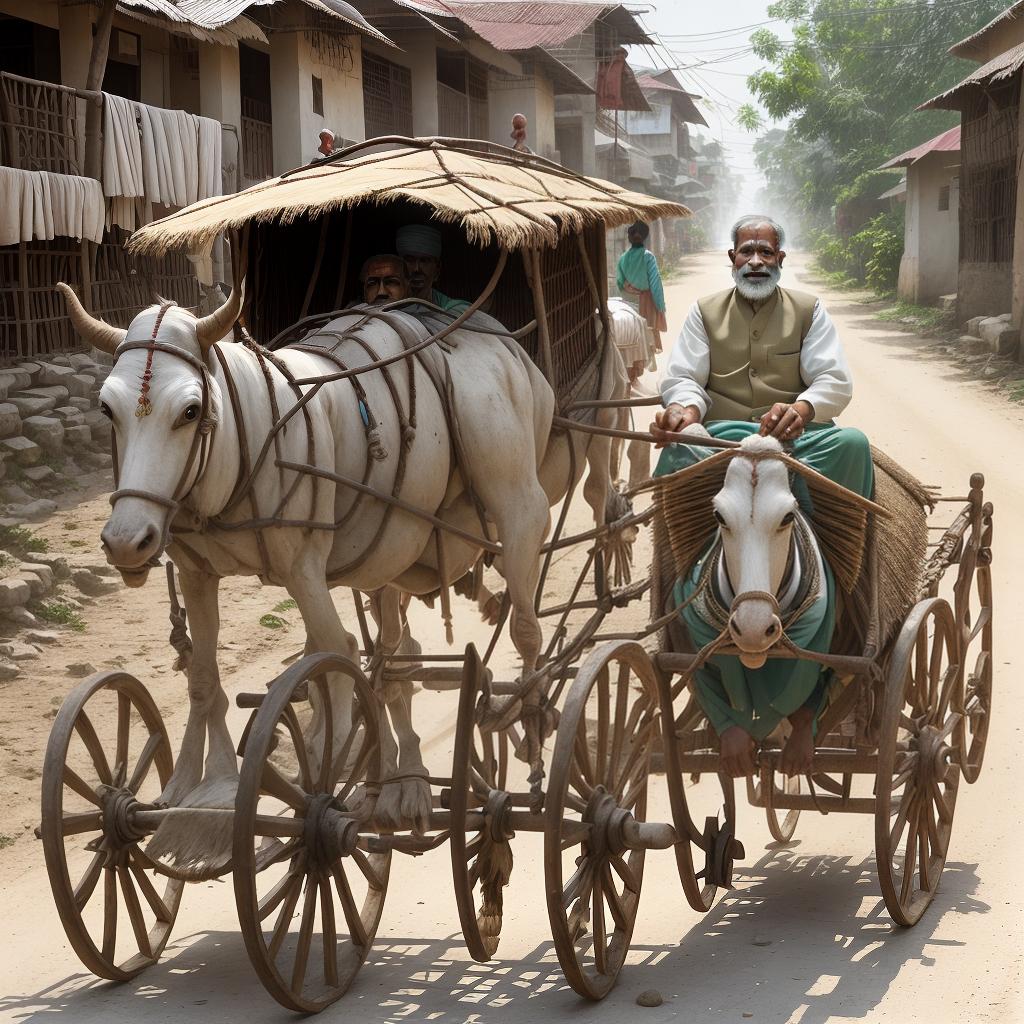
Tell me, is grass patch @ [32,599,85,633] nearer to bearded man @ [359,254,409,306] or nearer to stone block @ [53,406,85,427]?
stone block @ [53,406,85,427]

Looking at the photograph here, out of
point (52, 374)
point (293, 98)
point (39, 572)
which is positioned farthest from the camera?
point (293, 98)

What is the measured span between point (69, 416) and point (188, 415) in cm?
879

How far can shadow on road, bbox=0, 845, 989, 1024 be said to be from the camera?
4488mm

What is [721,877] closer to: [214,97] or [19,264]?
[19,264]

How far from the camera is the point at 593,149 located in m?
37.6

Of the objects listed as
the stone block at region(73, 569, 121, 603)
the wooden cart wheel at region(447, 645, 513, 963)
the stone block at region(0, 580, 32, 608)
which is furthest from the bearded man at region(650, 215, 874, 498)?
the stone block at region(73, 569, 121, 603)

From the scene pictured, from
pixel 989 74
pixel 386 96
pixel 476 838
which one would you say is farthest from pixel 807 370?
pixel 386 96

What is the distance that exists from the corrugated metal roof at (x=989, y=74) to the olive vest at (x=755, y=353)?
1527 centimetres

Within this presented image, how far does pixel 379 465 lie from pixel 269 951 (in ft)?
5.89

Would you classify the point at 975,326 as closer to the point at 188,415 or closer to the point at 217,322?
the point at 217,322

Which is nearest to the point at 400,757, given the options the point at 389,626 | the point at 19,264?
the point at 389,626

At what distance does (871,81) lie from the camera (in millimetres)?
47031

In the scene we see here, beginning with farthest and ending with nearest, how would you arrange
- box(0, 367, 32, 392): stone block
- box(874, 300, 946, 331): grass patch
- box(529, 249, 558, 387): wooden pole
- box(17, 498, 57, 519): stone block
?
box(874, 300, 946, 331): grass patch < box(0, 367, 32, 392): stone block < box(17, 498, 57, 519): stone block < box(529, 249, 558, 387): wooden pole

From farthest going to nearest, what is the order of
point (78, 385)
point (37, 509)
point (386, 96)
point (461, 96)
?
point (461, 96), point (386, 96), point (78, 385), point (37, 509)
